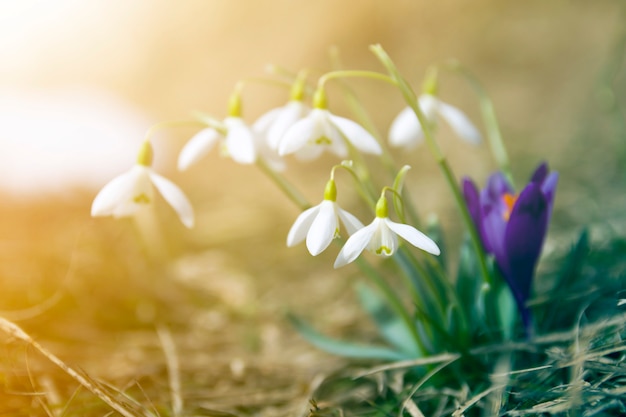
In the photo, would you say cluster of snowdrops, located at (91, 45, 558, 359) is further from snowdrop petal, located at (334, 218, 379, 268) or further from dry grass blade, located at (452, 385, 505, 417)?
dry grass blade, located at (452, 385, 505, 417)

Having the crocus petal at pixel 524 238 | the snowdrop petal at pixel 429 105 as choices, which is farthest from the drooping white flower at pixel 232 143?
the crocus petal at pixel 524 238

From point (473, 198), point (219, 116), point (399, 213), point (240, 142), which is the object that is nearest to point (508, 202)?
point (473, 198)

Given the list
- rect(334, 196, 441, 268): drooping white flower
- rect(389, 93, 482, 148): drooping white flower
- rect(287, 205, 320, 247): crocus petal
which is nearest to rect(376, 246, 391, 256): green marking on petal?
rect(334, 196, 441, 268): drooping white flower

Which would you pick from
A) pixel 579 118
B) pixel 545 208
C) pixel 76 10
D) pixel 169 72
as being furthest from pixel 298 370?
pixel 76 10

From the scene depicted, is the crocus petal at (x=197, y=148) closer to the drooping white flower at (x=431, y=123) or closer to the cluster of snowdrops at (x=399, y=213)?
the cluster of snowdrops at (x=399, y=213)

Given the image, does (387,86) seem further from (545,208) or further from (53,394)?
(53,394)

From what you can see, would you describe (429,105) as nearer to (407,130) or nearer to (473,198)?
(407,130)

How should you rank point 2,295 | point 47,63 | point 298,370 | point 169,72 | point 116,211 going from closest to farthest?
point 116,211
point 298,370
point 2,295
point 47,63
point 169,72
